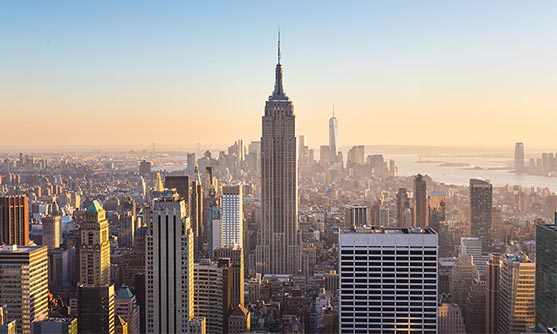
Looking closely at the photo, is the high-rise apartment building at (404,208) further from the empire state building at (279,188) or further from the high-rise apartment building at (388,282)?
the empire state building at (279,188)

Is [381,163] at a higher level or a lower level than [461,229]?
higher

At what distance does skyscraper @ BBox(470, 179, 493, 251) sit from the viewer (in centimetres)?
927

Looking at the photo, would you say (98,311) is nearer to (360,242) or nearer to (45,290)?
(45,290)

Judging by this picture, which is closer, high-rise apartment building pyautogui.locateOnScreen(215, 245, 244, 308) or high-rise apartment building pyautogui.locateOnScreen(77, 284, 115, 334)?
high-rise apartment building pyautogui.locateOnScreen(77, 284, 115, 334)

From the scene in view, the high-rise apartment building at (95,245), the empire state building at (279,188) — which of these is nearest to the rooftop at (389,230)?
the high-rise apartment building at (95,245)

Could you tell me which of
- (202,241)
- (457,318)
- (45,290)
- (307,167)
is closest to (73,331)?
(45,290)

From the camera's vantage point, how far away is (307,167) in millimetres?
14469

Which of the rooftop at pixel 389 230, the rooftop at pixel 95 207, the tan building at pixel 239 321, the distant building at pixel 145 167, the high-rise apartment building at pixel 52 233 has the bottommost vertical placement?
the tan building at pixel 239 321

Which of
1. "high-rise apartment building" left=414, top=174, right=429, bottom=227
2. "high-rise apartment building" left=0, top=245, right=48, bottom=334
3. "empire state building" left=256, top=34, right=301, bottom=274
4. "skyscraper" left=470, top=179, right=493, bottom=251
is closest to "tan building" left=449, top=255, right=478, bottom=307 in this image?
"skyscraper" left=470, top=179, right=493, bottom=251

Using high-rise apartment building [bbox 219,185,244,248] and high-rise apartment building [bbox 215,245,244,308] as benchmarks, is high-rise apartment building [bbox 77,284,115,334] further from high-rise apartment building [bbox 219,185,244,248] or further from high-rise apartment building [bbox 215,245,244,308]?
high-rise apartment building [bbox 219,185,244,248]

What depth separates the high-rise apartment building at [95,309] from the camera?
7832 millimetres

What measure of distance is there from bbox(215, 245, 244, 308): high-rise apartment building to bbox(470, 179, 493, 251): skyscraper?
3465 millimetres

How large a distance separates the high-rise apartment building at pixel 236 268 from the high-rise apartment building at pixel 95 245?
159 cm

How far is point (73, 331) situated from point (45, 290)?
4.26 feet
